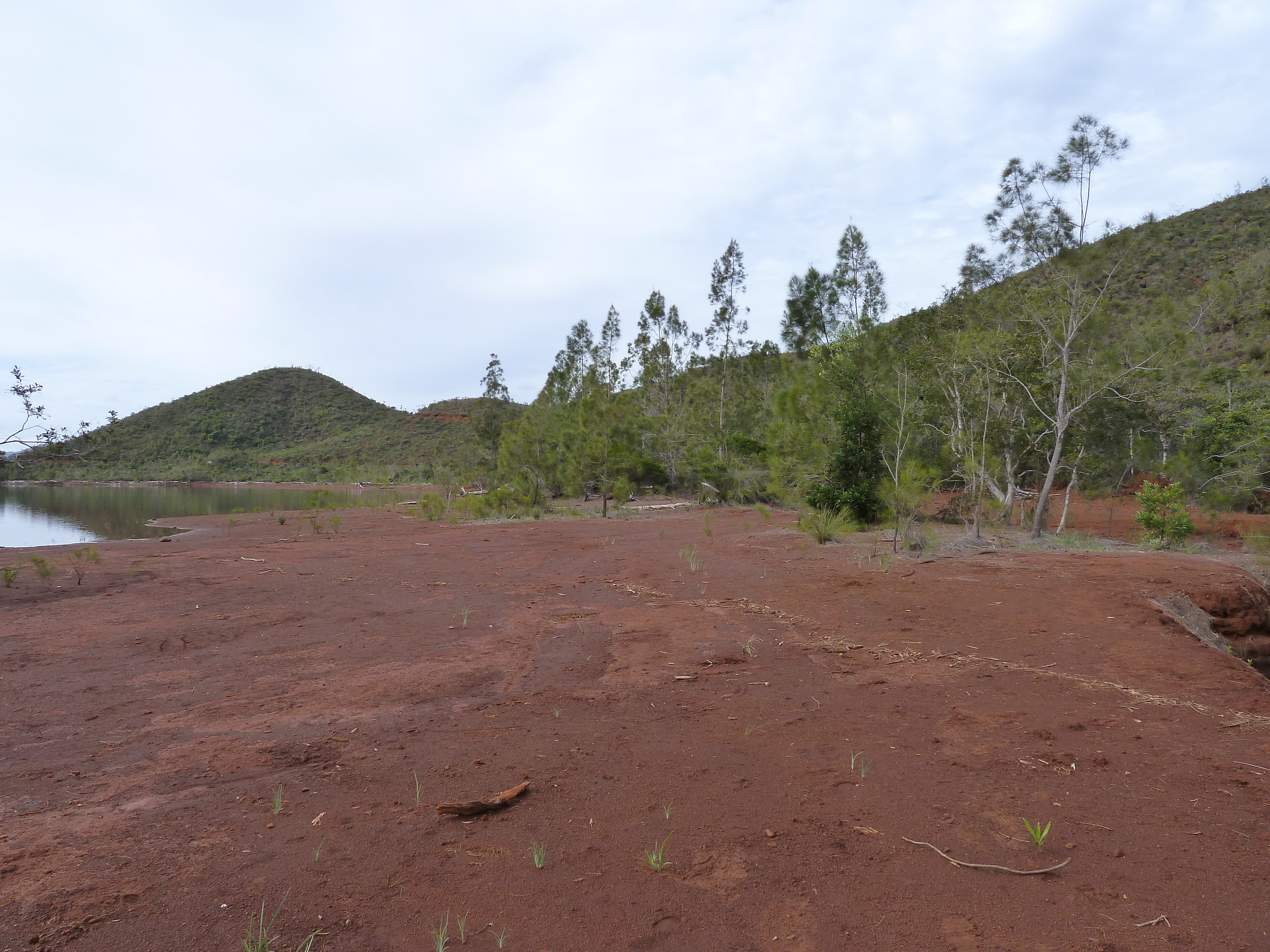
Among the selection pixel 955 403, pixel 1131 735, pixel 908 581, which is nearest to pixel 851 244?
pixel 955 403

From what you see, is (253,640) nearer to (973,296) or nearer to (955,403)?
(955,403)

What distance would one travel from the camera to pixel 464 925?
8.29 feet

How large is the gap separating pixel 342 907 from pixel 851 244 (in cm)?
2556

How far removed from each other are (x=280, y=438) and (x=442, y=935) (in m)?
85.0

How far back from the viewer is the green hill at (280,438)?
209 ft

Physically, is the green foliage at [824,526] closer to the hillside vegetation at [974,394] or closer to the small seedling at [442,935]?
the hillside vegetation at [974,394]

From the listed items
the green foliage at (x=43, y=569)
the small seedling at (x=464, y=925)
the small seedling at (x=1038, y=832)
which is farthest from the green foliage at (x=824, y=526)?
the green foliage at (x=43, y=569)

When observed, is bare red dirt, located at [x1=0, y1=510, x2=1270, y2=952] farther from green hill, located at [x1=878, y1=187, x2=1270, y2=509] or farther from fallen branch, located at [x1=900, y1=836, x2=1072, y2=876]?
green hill, located at [x1=878, y1=187, x2=1270, y2=509]

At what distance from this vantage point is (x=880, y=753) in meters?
4.27

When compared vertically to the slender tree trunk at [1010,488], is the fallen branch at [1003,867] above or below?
below

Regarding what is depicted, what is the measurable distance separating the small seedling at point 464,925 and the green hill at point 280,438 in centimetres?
4604

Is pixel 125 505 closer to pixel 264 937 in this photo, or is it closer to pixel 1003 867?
pixel 264 937

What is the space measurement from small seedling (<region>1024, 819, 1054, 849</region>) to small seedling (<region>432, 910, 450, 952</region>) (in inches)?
104

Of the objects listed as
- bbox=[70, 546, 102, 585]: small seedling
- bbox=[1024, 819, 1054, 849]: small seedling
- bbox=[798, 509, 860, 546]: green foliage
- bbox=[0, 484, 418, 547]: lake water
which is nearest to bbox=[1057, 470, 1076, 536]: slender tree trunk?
bbox=[798, 509, 860, 546]: green foliage
